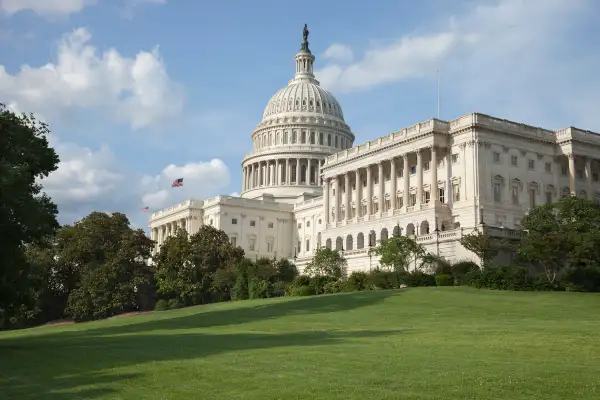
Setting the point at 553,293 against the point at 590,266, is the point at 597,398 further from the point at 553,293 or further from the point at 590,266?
the point at 590,266

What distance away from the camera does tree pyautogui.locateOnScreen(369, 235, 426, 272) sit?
253 ft

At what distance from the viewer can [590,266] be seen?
2586 inches

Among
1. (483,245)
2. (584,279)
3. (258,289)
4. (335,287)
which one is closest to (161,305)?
(258,289)

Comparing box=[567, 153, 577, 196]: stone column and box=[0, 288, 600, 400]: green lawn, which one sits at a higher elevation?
box=[567, 153, 577, 196]: stone column

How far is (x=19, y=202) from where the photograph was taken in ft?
115

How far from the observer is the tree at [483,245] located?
72000 millimetres

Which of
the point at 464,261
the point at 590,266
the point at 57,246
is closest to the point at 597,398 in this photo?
the point at 590,266

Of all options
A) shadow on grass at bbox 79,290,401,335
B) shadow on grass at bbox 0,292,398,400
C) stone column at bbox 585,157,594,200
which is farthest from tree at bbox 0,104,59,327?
stone column at bbox 585,157,594,200

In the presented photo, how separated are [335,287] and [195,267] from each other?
24.0 metres

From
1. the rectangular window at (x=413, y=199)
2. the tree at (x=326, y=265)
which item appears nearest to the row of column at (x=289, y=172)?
the rectangular window at (x=413, y=199)

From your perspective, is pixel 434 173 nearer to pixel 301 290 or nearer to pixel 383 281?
pixel 383 281

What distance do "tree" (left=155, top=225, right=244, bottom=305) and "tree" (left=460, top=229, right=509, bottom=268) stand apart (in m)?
32.1

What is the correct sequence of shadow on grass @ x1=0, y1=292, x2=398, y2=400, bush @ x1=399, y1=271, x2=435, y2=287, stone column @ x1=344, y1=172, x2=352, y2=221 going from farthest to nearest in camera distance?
stone column @ x1=344, y1=172, x2=352, y2=221
bush @ x1=399, y1=271, x2=435, y2=287
shadow on grass @ x1=0, y1=292, x2=398, y2=400

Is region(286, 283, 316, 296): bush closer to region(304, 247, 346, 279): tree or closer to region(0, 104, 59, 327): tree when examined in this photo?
region(304, 247, 346, 279): tree
